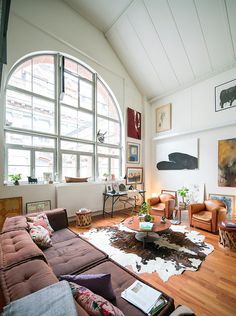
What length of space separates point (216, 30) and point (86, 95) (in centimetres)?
392

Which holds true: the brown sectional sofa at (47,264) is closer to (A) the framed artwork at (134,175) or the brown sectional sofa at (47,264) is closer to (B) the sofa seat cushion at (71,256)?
(B) the sofa seat cushion at (71,256)

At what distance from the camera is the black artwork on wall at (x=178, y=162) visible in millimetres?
5348

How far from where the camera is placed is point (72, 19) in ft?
15.7

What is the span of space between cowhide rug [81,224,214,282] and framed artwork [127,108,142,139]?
367cm

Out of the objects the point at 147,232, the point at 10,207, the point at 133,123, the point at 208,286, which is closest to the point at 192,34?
the point at 133,123

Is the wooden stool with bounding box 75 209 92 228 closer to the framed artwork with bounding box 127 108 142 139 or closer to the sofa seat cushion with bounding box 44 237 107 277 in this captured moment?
the sofa seat cushion with bounding box 44 237 107 277

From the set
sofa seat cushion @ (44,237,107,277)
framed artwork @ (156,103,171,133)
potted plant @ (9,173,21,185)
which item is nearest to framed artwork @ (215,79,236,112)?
framed artwork @ (156,103,171,133)

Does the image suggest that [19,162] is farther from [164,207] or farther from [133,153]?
[164,207]

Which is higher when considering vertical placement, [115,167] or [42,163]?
[42,163]

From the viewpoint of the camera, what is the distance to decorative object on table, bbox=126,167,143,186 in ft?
20.2

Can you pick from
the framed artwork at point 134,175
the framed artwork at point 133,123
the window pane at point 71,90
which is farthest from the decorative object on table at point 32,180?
the framed artwork at point 133,123

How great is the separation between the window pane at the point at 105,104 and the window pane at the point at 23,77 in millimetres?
2171

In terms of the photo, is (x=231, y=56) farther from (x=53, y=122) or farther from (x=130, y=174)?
(x=53, y=122)

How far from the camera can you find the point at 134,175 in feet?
20.8
